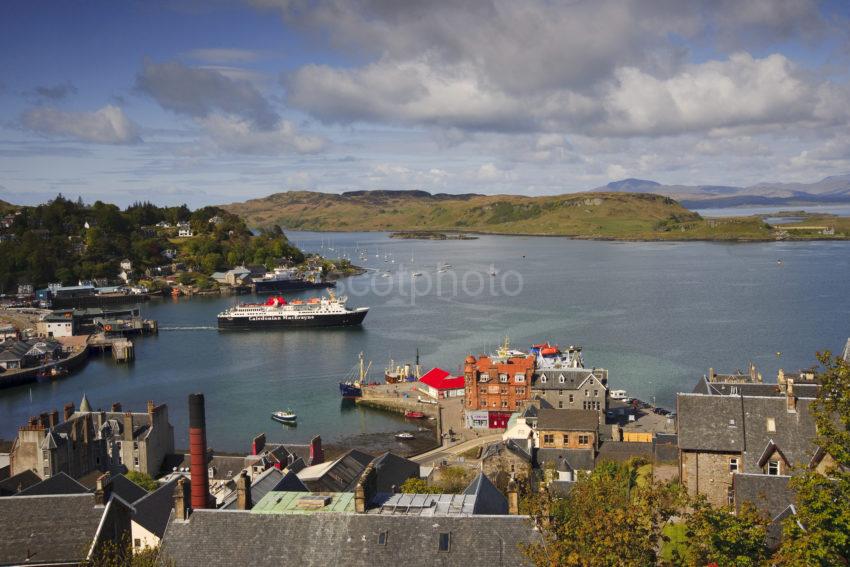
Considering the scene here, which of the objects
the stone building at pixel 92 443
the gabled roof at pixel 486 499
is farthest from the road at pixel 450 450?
the gabled roof at pixel 486 499

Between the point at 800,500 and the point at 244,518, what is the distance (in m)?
9.96

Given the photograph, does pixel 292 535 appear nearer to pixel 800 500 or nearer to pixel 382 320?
pixel 800 500

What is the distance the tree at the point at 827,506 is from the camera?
12414mm

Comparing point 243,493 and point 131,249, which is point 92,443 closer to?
point 243,493

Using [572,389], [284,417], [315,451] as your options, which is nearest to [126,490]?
[315,451]

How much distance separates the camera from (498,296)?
335ft

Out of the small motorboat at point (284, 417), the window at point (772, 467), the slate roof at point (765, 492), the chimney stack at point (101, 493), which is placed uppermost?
the chimney stack at point (101, 493)

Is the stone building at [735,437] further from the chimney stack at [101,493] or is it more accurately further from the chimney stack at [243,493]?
the chimney stack at [101,493]

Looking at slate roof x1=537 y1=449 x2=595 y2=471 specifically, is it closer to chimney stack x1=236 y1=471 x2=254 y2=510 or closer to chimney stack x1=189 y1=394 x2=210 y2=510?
chimney stack x1=189 y1=394 x2=210 y2=510

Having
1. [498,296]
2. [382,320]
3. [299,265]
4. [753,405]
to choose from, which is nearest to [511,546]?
[753,405]

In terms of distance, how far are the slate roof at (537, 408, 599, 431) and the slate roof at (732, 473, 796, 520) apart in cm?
1272

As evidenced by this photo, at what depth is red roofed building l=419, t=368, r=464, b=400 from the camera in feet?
163

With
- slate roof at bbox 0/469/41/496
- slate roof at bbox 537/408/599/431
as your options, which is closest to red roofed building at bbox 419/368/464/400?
slate roof at bbox 537/408/599/431

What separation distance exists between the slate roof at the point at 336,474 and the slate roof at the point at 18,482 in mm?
8980
